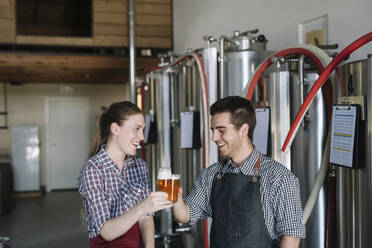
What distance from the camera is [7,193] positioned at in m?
7.38

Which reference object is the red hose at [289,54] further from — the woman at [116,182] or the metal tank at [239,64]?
the woman at [116,182]

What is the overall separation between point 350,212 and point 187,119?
5.91 feet

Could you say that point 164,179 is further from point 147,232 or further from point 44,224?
point 44,224

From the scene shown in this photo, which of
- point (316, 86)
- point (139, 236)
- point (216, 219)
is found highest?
point (316, 86)

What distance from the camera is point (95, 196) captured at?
191 centimetres

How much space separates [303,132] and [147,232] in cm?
105

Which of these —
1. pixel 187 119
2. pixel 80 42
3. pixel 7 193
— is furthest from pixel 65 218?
pixel 187 119

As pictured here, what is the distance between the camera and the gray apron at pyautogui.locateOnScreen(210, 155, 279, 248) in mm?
1727

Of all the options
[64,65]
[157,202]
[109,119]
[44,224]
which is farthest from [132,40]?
[157,202]

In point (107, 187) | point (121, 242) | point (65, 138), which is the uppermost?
point (107, 187)

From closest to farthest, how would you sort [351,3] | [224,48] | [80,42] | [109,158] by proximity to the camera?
[109,158]
[351,3]
[224,48]
[80,42]

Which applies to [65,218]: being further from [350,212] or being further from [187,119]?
[350,212]

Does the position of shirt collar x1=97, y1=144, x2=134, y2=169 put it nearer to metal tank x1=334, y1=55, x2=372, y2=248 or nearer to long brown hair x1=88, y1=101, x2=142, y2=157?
long brown hair x1=88, y1=101, x2=142, y2=157

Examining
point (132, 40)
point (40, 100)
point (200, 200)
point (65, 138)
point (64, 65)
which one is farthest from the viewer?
point (65, 138)
